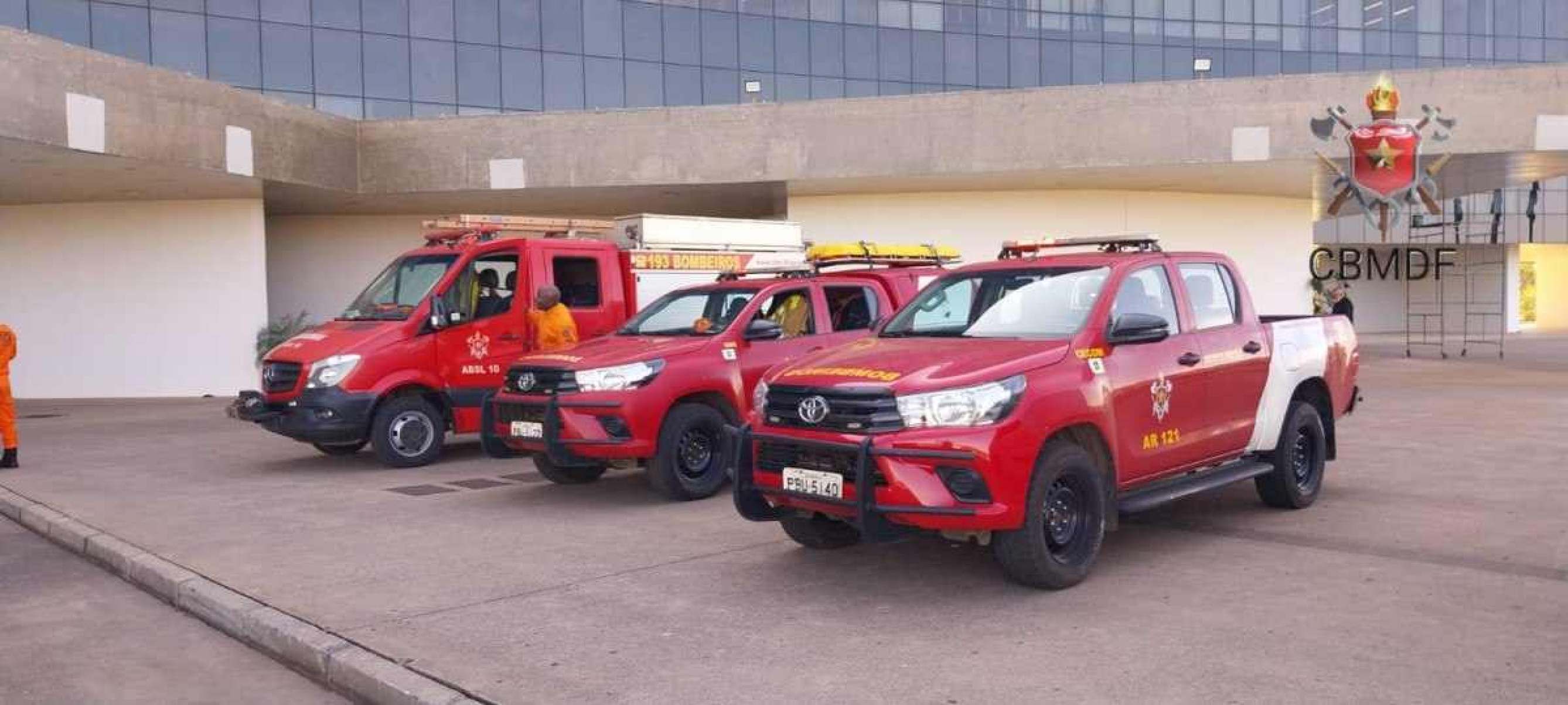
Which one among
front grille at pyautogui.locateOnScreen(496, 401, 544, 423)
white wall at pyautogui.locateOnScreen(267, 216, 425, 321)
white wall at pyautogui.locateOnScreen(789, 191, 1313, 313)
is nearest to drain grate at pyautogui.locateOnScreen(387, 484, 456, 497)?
front grille at pyautogui.locateOnScreen(496, 401, 544, 423)

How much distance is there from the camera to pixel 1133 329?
634cm

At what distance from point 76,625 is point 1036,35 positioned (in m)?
37.6

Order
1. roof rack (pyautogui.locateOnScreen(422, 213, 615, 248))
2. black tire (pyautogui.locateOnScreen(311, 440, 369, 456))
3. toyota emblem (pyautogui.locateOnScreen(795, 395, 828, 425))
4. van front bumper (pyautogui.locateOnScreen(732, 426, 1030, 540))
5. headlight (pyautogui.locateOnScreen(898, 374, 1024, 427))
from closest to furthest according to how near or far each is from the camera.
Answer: van front bumper (pyautogui.locateOnScreen(732, 426, 1030, 540))
headlight (pyautogui.locateOnScreen(898, 374, 1024, 427))
toyota emblem (pyautogui.locateOnScreen(795, 395, 828, 425))
roof rack (pyautogui.locateOnScreen(422, 213, 615, 248))
black tire (pyautogui.locateOnScreen(311, 440, 369, 456))

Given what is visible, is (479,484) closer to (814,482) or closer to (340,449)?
(340,449)

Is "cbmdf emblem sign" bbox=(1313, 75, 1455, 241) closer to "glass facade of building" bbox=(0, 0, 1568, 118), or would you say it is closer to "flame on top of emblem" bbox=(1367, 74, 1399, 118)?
"flame on top of emblem" bbox=(1367, 74, 1399, 118)

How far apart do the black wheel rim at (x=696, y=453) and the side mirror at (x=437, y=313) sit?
360 centimetres

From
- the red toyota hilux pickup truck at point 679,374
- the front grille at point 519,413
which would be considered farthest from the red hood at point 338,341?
the front grille at point 519,413

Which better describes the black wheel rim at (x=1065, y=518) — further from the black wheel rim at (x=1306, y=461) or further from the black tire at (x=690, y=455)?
the black tire at (x=690, y=455)

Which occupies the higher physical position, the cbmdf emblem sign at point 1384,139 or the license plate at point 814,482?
the cbmdf emblem sign at point 1384,139

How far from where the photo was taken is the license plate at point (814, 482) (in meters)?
5.95

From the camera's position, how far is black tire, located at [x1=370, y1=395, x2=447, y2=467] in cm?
1138

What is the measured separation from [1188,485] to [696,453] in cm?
391

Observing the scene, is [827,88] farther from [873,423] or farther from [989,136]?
[873,423]

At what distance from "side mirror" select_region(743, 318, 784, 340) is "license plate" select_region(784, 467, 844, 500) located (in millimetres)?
2969
